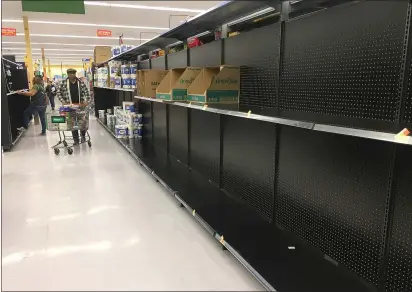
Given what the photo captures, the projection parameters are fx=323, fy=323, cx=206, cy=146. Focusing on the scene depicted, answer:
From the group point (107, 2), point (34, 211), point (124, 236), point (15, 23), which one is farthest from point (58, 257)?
point (15, 23)

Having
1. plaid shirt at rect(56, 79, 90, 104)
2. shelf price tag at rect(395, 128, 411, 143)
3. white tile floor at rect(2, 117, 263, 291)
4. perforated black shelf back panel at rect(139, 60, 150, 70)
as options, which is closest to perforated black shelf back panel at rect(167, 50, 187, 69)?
perforated black shelf back panel at rect(139, 60, 150, 70)

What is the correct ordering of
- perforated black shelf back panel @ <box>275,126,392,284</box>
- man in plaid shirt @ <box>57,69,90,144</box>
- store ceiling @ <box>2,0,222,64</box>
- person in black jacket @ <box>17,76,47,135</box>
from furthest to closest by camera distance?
store ceiling @ <box>2,0,222,64</box>, person in black jacket @ <box>17,76,47,135</box>, man in plaid shirt @ <box>57,69,90,144</box>, perforated black shelf back panel @ <box>275,126,392,284</box>

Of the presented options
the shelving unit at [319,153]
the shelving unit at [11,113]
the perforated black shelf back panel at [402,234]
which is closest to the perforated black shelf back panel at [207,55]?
the shelving unit at [319,153]

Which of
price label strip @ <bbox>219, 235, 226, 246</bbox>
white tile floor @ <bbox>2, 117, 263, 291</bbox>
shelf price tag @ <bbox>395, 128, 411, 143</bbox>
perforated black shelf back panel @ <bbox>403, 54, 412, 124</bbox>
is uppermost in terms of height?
perforated black shelf back panel @ <bbox>403, 54, 412, 124</bbox>

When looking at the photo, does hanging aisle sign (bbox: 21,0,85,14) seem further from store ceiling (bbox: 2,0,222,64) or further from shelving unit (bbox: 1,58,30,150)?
store ceiling (bbox: 2,0,222,64)

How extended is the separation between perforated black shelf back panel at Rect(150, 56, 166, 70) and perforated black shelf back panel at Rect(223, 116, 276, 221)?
244 centimetres

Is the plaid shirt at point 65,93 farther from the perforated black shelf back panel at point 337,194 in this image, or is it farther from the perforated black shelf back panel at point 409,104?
the perforated black shelf back panel at point 409,104

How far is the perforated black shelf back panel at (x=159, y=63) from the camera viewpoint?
5.54m

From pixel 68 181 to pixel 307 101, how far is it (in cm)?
352

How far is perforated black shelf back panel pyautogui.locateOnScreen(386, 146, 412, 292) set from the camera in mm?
1734

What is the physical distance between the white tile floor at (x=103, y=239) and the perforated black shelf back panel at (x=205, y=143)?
0.59 m

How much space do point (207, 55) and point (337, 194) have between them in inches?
94.6

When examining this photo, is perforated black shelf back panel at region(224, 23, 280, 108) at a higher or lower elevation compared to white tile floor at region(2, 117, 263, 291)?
higher

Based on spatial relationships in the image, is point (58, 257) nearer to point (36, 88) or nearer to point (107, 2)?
point (36, 88)
